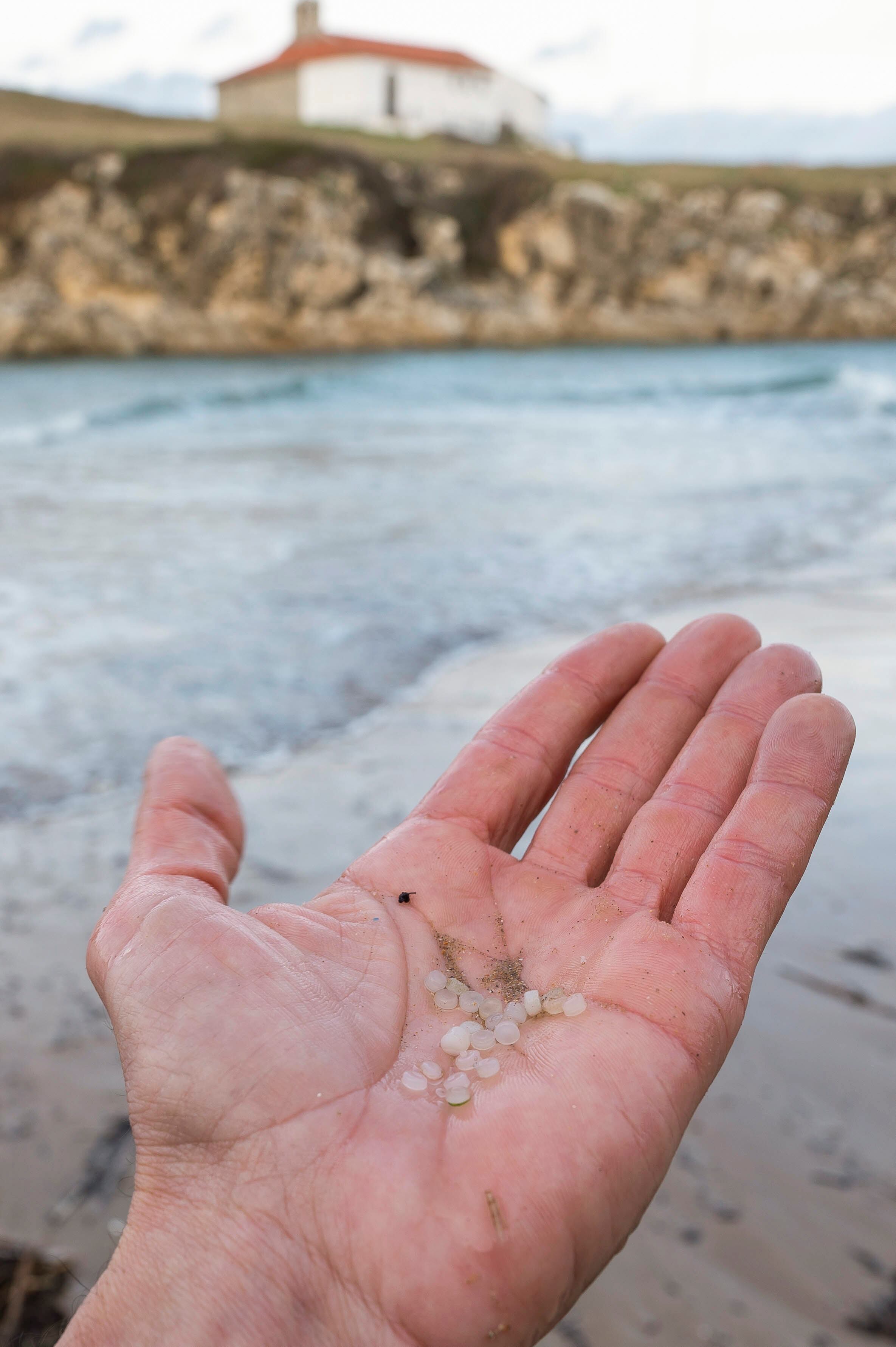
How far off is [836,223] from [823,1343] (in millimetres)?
44644

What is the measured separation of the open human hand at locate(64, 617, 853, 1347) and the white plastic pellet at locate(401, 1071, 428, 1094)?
0.02 metres

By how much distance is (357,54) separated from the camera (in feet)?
175

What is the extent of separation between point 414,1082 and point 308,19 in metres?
72.7

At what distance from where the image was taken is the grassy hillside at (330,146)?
35.6 m

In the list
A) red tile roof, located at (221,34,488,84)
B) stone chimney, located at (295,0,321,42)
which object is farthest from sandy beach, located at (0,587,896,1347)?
stone chimney, located at (295,0,321,42)

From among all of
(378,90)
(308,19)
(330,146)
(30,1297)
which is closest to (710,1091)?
(30,1297)

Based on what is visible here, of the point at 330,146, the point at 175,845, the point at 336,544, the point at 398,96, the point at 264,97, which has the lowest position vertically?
the point at 336,544

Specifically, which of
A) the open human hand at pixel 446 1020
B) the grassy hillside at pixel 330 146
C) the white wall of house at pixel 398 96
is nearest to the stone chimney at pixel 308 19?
the white wall of house at pixel 398 96

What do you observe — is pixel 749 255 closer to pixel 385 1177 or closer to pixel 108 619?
pixel 108 619

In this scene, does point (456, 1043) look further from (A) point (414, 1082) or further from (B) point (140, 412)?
(B) point (140, 412)

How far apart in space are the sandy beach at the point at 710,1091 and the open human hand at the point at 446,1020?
1.58 feet

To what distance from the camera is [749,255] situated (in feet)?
125

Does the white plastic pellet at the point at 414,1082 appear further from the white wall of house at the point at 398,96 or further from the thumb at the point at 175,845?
the white wall of house at the point at 398,96

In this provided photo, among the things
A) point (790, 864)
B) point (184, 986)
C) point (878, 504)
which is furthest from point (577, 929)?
point (878, 504)
